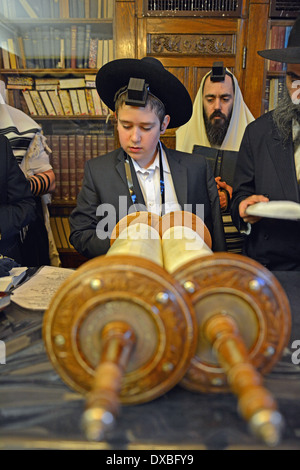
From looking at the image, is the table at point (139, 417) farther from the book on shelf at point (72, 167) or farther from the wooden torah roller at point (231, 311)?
the book on shelf at point (72, 167)

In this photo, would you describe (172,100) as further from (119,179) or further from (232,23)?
(232,23)

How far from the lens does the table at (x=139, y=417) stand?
629 mm

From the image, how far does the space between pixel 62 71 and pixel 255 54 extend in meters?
1.73

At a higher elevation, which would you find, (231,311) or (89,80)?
(89,80)

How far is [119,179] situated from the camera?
183 cm

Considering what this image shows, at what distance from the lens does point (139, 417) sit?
0.68 meters

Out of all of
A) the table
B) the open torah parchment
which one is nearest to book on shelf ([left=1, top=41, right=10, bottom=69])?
the open torah parchment

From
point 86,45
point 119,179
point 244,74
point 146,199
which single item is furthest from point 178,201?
point 86,45

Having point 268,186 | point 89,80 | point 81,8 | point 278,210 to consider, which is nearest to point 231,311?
point 278,210

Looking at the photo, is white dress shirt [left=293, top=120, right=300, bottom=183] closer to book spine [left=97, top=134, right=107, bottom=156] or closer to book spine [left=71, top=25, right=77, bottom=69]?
book spine [left=97, top=134, right=107, bottom=156]

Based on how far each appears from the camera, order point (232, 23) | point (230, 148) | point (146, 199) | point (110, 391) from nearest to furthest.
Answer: point (110, 391) → point (146, 199) → point (230, 148) → point (232, 23)

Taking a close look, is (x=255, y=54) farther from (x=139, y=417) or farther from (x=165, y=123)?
(x=139, y=417)

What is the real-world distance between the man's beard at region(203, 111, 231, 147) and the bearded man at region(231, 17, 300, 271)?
0.80 meters

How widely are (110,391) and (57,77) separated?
144 inches
